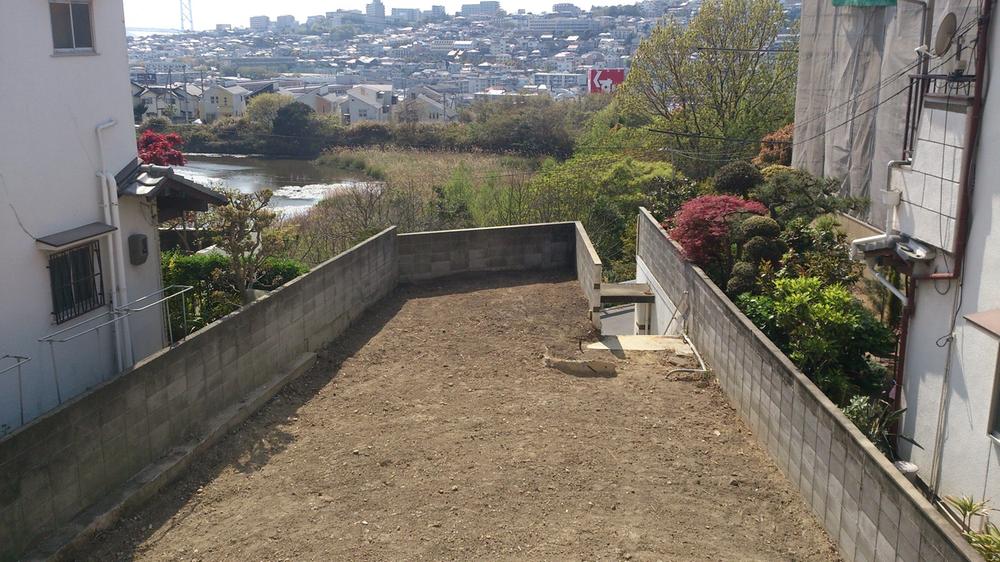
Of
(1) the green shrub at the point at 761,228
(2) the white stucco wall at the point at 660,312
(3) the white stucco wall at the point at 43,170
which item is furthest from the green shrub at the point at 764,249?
(3) the white stucco wall at the point at 43,170

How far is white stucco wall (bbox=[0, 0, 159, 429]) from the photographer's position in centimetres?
803

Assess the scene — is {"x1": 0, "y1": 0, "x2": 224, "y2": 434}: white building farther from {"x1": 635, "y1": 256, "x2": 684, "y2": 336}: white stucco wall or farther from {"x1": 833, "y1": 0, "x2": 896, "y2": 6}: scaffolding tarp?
{"x1": 833, "y1": 0, "x2": 896, "y2": 6}: scaffolding tarp

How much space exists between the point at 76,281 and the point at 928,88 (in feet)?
29.2

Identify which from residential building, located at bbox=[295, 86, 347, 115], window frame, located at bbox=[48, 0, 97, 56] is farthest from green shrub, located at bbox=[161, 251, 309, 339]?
residential building, located at bbox=[295, 86, 347, 115]

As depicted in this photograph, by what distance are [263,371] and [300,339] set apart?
1.13m

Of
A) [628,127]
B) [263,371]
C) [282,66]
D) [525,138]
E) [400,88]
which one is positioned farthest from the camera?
[282,66]

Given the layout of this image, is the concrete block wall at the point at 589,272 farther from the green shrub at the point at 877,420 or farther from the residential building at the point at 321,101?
the residential building at the point at 321,101

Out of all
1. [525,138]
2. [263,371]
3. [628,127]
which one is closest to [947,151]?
[263,371]

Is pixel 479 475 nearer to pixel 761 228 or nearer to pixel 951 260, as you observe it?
pixel 951 260

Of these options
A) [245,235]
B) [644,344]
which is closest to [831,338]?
[644,344]

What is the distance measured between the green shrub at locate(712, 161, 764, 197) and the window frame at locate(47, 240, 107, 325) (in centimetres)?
975

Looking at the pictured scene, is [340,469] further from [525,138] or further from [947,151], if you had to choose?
[525,138]

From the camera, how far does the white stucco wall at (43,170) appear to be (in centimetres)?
803

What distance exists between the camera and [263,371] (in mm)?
10477
